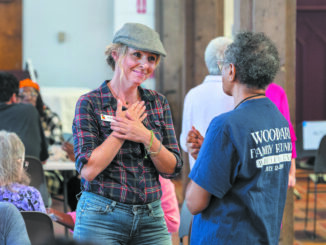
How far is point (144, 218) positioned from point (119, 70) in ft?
1.84

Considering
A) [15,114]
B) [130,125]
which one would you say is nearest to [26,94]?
[15,114]

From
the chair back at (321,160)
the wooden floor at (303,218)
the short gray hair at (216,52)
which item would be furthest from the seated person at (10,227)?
the chair back at (321,160)

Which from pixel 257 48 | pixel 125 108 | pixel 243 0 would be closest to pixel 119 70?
pixel 125 108

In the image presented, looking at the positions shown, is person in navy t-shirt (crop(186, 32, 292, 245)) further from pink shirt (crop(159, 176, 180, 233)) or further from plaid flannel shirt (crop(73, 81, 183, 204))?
pink shirt (crop(159, 176, 180, 233))

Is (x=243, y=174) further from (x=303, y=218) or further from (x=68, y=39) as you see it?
(x=68, y=39)

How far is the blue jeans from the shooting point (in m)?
1.93

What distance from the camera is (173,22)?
895 cm

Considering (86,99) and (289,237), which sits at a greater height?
(86,99)

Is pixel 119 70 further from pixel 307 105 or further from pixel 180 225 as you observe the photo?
pixel 307 105

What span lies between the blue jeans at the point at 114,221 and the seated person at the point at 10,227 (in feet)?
0.89

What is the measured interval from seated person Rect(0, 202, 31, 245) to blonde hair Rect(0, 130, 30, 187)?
0.71 meters

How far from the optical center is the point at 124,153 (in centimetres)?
200

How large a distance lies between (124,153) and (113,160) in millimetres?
49

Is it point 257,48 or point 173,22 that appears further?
point 173,22
